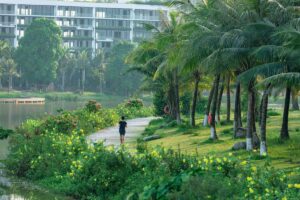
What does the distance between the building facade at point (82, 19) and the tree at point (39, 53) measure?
96.1 ft

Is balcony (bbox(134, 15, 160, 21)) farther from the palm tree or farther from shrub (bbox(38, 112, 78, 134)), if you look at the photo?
shrub (bbox(38, 112, 78, 134))

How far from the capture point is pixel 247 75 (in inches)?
1278

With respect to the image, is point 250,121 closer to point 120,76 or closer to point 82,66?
point 120,76

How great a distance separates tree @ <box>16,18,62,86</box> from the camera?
456ft

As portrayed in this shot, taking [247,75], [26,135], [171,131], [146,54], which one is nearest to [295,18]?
[247,75]

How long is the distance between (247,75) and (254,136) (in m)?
4.94

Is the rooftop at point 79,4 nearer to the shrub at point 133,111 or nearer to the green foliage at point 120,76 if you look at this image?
the green foliage at point 120,76

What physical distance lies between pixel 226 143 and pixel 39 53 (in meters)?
104

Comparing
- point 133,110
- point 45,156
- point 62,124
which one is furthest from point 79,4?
point 45,156

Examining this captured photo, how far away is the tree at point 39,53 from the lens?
456 feet

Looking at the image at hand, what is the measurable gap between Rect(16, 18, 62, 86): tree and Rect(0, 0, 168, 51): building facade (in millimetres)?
29291

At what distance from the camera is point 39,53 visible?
461ft

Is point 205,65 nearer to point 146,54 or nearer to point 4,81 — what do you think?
point 146,54

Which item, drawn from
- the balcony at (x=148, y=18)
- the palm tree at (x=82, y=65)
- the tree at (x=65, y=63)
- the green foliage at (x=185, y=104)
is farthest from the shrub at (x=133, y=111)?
the balcony at (x=148, y=18)
